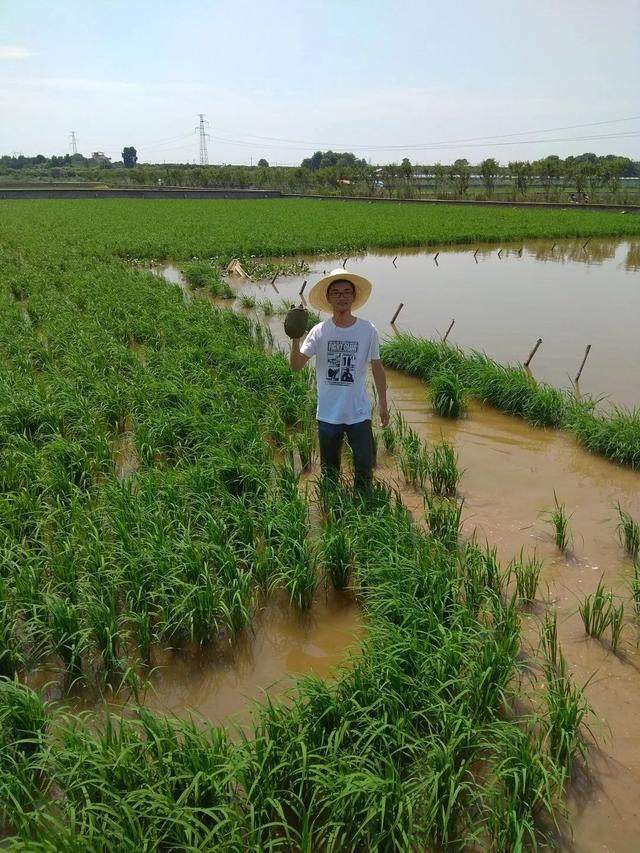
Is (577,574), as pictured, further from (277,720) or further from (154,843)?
(154,843)

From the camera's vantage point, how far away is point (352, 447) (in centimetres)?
453

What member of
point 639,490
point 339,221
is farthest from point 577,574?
point 339,221

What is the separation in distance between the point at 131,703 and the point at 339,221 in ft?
92.1

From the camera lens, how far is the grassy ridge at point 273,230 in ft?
66.8

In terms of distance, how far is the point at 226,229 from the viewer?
982 inches

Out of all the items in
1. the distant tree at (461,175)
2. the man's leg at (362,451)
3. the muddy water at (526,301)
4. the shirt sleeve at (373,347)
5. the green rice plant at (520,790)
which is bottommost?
the muddy water at (526,301)

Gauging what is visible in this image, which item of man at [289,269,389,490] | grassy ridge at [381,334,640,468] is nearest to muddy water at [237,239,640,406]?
grassy ridge at [381,334,640,468]

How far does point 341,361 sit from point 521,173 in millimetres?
52608

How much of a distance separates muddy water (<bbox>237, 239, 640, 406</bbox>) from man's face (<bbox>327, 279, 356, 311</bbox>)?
5056 millimetres

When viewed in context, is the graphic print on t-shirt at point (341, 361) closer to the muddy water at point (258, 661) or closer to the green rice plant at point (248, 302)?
the muddy water at point (258, 661)

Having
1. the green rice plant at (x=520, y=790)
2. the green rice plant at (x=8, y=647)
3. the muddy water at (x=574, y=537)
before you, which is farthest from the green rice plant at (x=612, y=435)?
the green rice plant at (x=8, y=647)

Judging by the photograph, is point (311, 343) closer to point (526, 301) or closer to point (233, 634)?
point (233, 634)

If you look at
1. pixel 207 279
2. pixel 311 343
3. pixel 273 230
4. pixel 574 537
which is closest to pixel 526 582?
pixel 574 537

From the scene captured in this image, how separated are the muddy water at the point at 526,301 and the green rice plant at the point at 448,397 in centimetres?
200
